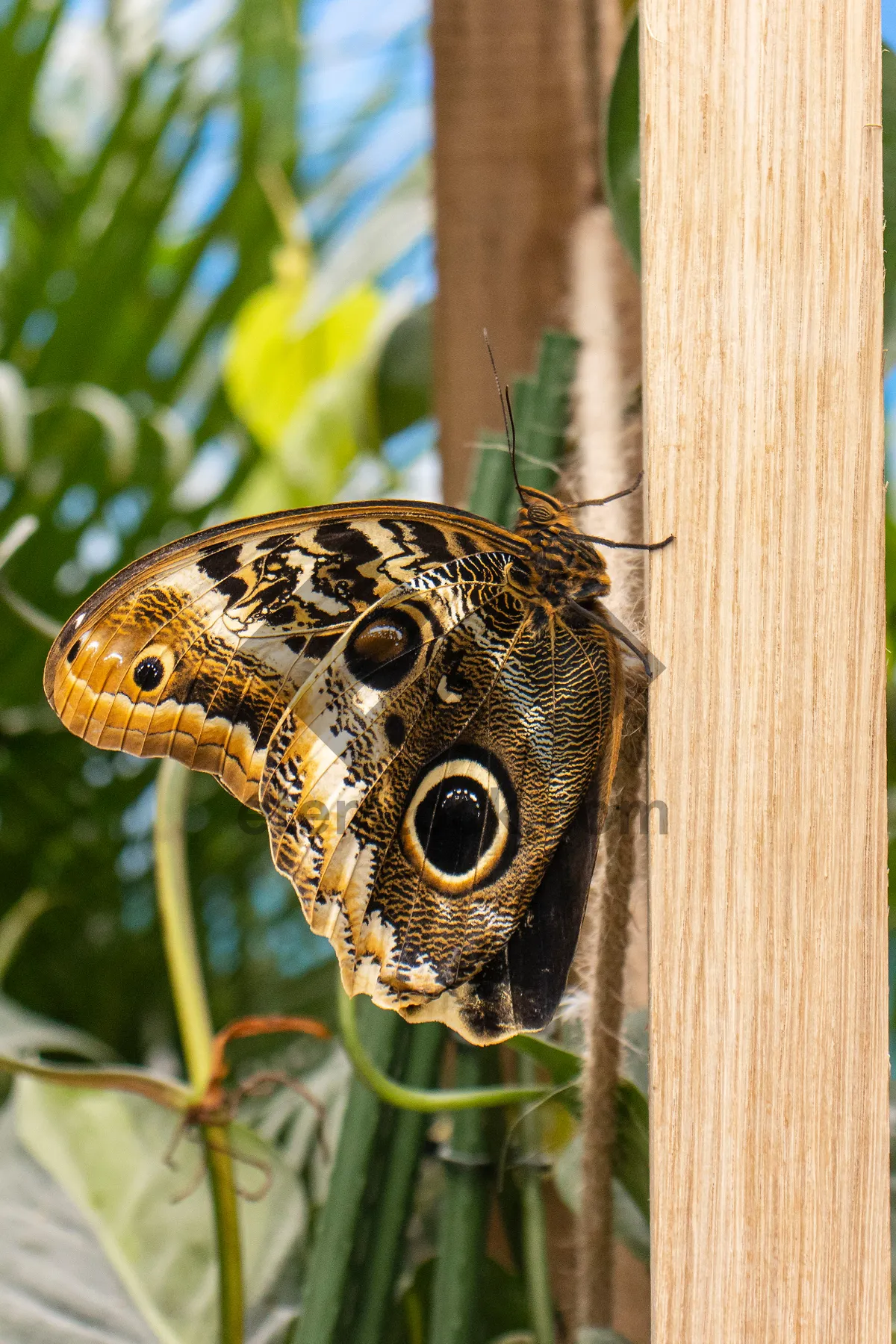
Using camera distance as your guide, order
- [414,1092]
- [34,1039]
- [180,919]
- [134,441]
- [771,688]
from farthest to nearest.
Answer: [134,441] < [34,1039] < [180,919] < [414,1092] < [771,688]

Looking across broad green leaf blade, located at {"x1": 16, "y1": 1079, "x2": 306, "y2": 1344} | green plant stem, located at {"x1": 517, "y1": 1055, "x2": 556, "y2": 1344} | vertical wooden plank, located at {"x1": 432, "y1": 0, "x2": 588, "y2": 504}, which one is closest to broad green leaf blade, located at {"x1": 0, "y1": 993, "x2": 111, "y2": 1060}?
broad green leaf blade, located at {"x1": 16, "y1": 1079, "x2": 306, "y2": 1344}

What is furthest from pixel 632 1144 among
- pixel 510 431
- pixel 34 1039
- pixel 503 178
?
pixel 503 178

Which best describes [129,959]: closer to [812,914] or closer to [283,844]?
[283,844]

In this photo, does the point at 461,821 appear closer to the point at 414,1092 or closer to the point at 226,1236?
the point at 414,1092

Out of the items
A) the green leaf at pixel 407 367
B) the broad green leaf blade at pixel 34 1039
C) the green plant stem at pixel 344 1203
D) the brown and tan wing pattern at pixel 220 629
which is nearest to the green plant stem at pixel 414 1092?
the green plant stem at pixel 344 1203

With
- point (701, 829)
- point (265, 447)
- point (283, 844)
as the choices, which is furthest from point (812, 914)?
point (265, 447)

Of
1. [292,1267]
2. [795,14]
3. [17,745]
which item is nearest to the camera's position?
[795,14]

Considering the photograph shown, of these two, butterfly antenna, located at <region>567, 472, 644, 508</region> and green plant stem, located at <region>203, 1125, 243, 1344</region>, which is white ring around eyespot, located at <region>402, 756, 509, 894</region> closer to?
butterfly antenna, located at <region>567, 472, 644, 508</region>
